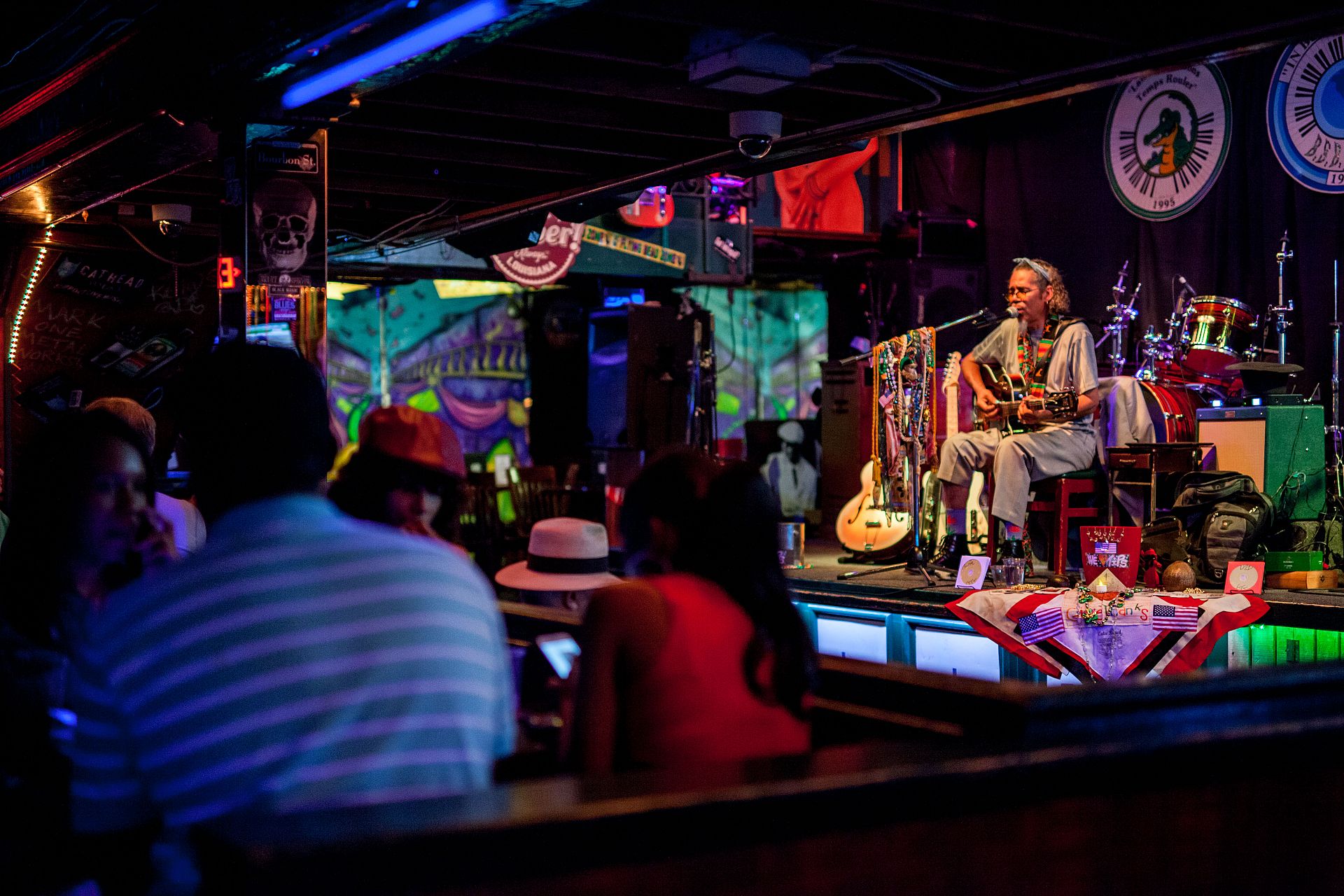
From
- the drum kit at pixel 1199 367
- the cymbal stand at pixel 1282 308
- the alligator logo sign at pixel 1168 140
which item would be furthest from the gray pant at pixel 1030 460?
the alligator logo sign at pixel 1168 140

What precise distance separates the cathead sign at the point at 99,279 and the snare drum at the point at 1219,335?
8364 mm

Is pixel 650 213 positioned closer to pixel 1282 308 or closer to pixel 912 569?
pixel 912 569

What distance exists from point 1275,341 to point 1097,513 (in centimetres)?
388

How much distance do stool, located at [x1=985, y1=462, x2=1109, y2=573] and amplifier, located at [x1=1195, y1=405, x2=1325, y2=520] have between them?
78 centimetres

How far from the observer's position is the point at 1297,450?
721cm

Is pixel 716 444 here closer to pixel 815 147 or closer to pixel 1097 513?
pixel 1097 513

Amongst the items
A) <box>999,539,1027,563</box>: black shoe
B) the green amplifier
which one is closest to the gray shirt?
<box>999,539,1027,563</box>: black shoe

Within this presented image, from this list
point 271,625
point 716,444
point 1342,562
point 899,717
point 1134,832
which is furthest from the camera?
point 716,444

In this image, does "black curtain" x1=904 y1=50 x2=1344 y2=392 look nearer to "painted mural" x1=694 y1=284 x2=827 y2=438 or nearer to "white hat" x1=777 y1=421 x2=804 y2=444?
"painted mural" x1=694 y1=284 x2=827 y2=438

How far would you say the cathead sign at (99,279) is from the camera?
10.4 metres

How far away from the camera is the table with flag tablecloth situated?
594cm

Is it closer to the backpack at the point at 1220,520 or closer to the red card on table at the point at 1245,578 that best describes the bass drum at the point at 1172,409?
the backpack at the point at 1220,520

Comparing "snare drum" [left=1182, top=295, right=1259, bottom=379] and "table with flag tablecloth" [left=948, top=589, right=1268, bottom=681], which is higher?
"snare drum" [left=1182, top=295, right=1259, bottom=379]

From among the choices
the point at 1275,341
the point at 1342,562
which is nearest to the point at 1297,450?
the point at 1342,562
